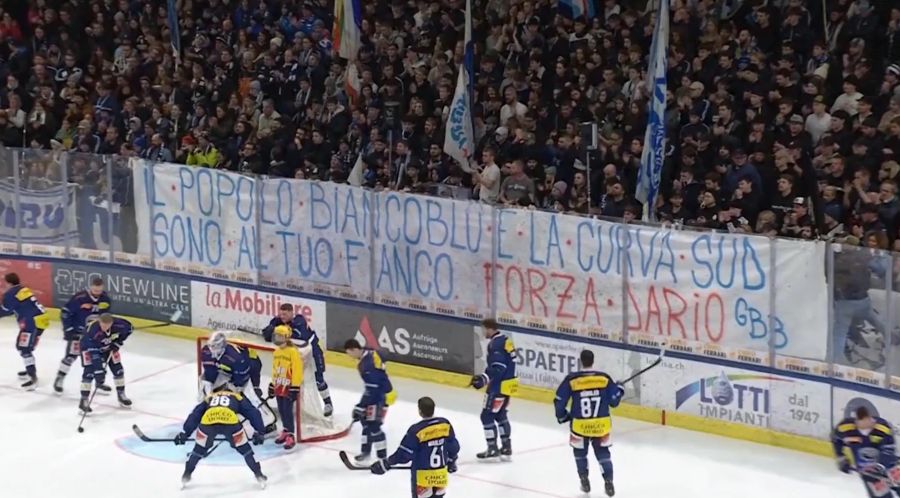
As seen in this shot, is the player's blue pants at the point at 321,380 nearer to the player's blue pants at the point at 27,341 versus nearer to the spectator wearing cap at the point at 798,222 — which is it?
the player's blue pants at the point at 27,341

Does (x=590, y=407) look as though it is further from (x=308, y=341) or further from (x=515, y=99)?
(x=515, y=99)

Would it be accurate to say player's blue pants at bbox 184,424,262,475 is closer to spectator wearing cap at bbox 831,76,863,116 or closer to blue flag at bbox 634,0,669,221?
blue flag at bbox 634,0,669,221

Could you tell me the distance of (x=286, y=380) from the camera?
62.4ft

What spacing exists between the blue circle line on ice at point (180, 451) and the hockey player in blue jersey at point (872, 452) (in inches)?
274

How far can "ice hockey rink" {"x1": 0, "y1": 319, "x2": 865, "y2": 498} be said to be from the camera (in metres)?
17.9

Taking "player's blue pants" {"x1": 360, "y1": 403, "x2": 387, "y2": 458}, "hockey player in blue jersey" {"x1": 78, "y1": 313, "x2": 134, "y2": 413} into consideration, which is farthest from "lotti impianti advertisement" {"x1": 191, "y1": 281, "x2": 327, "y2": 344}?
"player's blue pants" {"x1": 360, "y1": 403, "x2": 387, "y2": 458}

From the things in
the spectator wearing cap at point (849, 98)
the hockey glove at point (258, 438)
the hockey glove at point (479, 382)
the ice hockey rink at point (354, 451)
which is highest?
the spectator wearing cap at point (849, 98)

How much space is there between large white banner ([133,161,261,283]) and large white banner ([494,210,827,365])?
4.35 meters

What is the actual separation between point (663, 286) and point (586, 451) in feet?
11.6

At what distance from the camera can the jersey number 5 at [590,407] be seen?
667 inches

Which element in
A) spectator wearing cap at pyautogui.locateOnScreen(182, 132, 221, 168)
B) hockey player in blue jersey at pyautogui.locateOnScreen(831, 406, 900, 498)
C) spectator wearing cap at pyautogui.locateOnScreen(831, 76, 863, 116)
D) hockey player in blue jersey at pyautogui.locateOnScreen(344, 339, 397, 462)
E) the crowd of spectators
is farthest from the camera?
spectator wearing cap at pyautogui.locateOnScreen(182, 132, 221, 168)

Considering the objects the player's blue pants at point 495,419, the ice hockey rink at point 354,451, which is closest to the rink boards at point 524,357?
the ice hockey rink at point 354,451

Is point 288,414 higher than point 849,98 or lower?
lower

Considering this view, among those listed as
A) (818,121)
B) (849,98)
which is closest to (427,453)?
(818,121)
